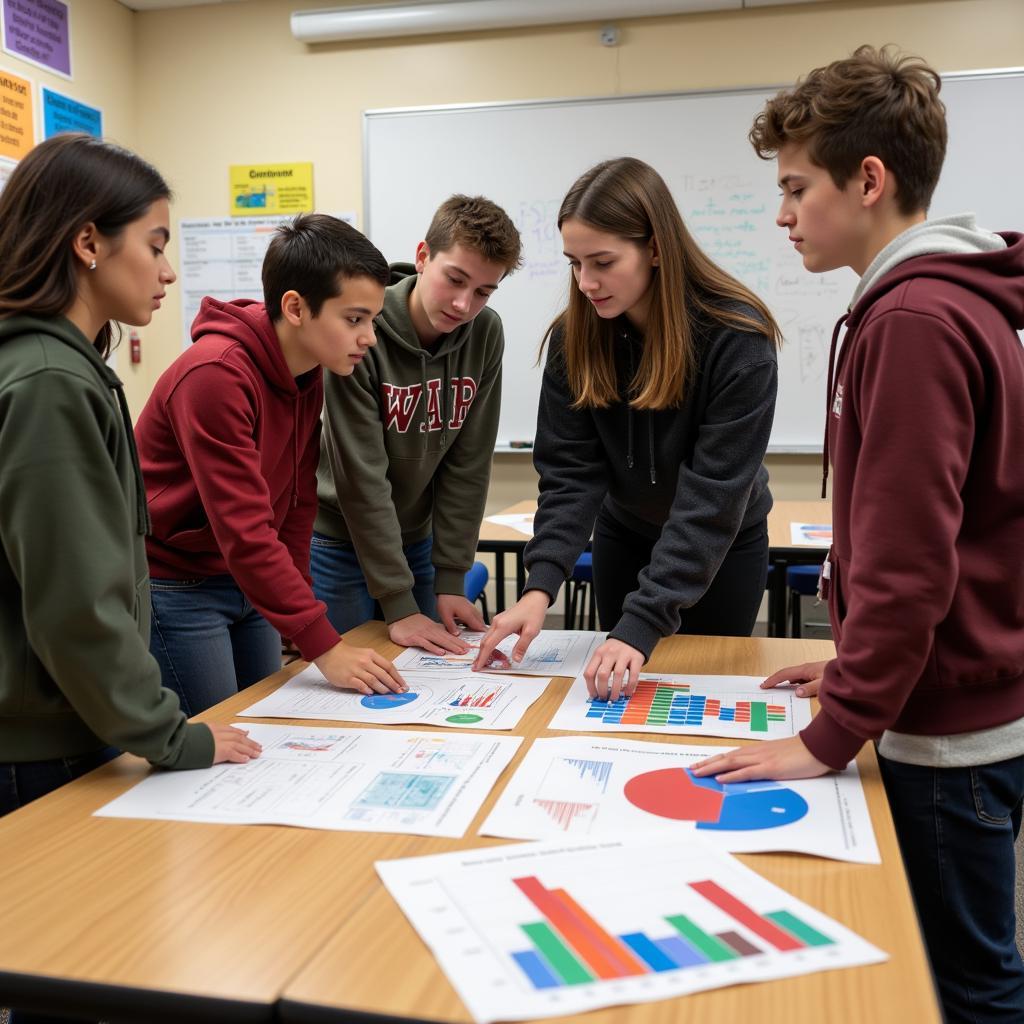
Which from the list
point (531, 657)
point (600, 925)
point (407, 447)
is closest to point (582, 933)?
point (600, 925)

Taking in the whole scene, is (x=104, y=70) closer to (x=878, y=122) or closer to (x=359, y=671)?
(x=359, y=671)

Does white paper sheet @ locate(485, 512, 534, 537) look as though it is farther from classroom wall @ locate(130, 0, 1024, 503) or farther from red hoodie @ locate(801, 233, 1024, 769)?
red hoodie @ locate(801, 233, 1024, 769)

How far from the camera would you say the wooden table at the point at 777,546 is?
2652 millimetres

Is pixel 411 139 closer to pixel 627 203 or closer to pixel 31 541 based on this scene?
pixel 627 203

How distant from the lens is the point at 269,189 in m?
4.55

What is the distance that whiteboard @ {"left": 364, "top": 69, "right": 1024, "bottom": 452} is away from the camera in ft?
12.9

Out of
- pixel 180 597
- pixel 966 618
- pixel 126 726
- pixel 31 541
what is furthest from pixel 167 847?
pixel 966 618

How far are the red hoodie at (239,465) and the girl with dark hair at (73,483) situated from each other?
0.23 metres

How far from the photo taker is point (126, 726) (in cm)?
100

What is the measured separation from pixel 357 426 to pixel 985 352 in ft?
3.33

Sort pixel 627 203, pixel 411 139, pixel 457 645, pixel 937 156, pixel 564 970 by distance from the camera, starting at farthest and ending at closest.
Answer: pixel 411 139 → pixel 457 645 → pixel 627 203 → pixel 937 156 → pixel 564 970

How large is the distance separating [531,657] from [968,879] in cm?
71

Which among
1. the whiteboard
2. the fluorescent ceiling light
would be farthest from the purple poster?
the whiteboard

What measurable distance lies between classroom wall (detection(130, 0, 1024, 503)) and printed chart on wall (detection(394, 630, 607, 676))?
9.19ft
